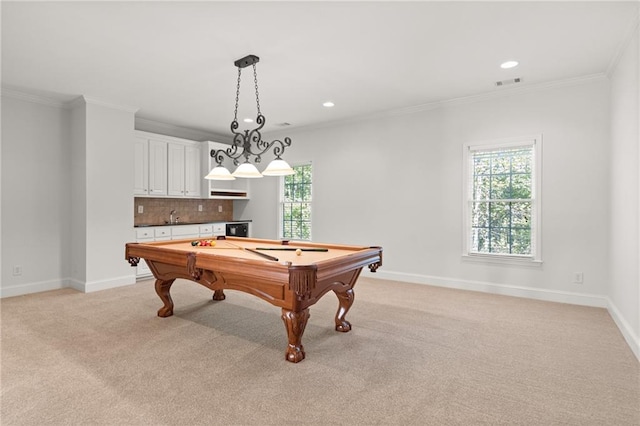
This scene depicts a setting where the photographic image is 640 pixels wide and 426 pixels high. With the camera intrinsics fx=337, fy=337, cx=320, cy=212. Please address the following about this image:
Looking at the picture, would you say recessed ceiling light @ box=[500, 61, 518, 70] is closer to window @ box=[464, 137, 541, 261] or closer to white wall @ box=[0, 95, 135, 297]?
window @ box=[464, 137, 541, 261]

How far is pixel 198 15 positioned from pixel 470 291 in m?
4.56

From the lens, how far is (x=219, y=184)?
6.95 metres

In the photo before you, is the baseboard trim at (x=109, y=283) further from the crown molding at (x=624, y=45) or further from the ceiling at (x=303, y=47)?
the crown molding at (x=624, y=45)

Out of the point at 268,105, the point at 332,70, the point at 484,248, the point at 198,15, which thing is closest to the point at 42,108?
the point at 268,105

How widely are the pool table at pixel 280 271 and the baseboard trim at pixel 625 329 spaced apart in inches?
83.0

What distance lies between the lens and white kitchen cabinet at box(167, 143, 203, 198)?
6.10m

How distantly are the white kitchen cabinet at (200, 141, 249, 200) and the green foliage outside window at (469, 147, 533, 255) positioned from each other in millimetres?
4581

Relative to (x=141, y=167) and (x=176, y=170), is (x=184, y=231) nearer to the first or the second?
(x=176, y=170)

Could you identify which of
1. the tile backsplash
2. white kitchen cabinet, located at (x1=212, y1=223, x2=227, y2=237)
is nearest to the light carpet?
the tile backsplash

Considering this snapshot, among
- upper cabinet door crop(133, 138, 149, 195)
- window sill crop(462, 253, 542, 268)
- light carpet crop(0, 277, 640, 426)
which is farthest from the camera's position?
upper cabinet door crop(133, 138, 149, 195)

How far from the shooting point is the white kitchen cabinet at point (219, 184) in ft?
21.4

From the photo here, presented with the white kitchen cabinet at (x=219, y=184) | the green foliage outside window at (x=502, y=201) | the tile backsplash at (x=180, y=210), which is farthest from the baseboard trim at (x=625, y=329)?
the tile backsplash at (x=180, y=210)

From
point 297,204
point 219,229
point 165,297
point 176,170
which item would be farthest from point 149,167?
point 165,297

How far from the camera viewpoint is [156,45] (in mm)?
3186
